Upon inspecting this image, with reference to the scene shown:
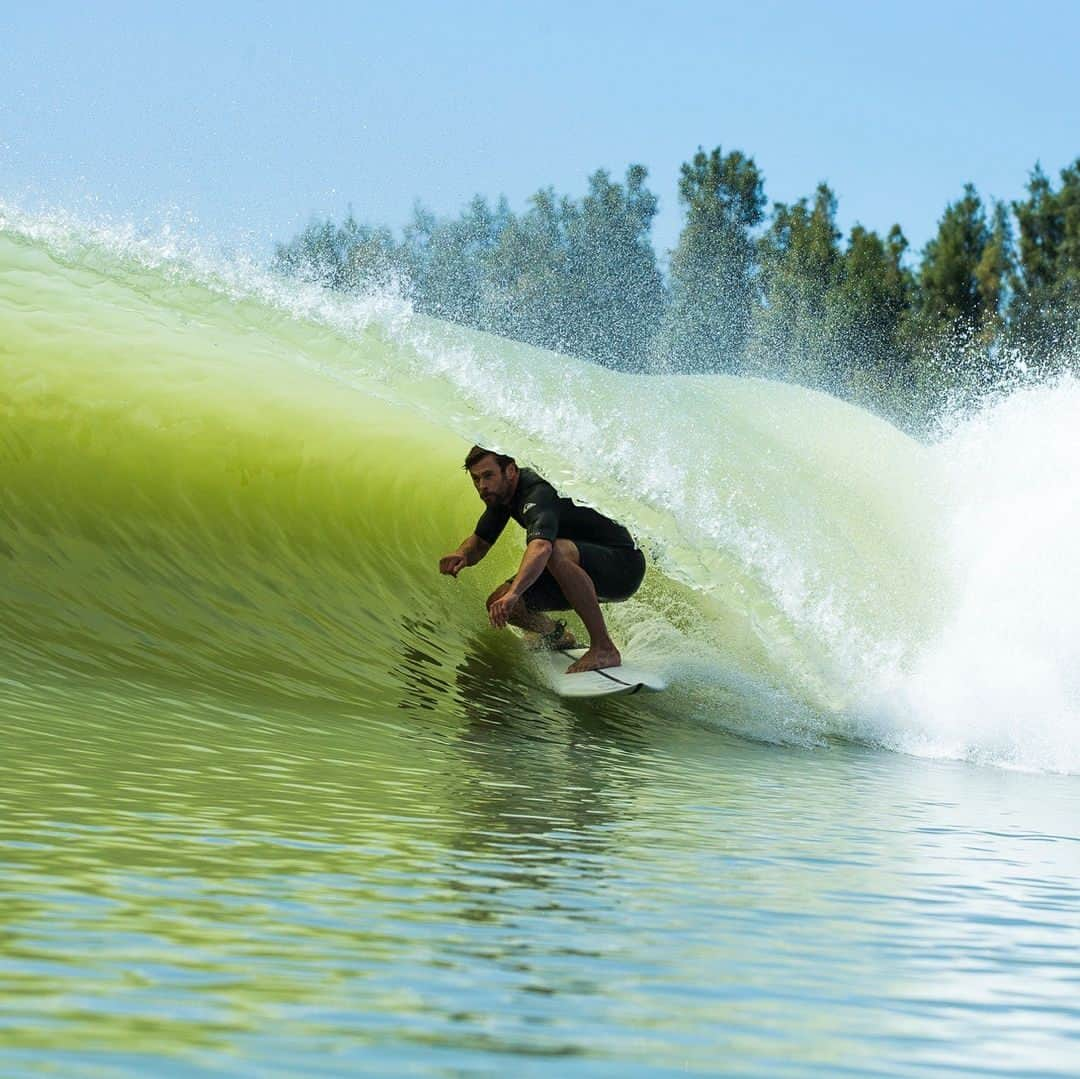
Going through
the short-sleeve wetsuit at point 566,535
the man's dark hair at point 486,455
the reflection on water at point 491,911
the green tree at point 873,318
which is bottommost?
the reflection on water at point 491,911

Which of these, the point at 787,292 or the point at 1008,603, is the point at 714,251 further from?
the point at 1008,603

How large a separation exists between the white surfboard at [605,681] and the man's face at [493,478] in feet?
2.19

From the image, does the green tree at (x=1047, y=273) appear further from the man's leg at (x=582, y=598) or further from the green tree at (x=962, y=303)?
the man's leg at (x=582, y=598)

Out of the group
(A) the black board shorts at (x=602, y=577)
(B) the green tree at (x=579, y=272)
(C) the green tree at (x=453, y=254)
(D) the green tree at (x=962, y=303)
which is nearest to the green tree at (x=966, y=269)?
(D) the green tree at (x=962, y=303)

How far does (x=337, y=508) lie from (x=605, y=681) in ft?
6.31

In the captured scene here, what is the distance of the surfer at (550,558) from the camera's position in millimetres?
5461

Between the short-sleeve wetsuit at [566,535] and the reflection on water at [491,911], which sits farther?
the short-sleeve wetsuit at [566,535]

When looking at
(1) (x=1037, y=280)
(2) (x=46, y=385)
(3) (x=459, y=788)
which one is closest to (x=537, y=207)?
(1) (x=1037, y=280)

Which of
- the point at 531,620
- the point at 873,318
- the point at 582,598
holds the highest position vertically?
the point at 873,318

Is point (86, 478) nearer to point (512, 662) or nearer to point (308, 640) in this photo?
point (308, 640)

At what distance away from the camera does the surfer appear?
17.9 feet

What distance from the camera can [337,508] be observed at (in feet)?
23.2

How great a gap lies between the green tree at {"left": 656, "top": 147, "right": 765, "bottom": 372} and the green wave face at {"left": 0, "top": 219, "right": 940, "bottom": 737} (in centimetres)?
2686

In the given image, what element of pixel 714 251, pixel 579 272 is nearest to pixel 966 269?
pixel 714 251
